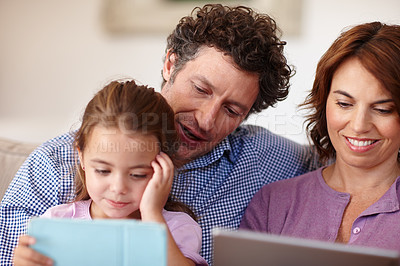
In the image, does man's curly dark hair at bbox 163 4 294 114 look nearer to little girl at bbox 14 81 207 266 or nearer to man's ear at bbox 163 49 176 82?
man's ear at bbox 163 49 176 82

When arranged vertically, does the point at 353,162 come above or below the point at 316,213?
above

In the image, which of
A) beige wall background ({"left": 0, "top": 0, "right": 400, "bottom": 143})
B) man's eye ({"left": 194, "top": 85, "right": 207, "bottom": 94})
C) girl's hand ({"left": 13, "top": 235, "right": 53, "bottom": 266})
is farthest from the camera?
beige wall background ({"left": 0, "top": 0, "right": 400, "bottom": 143})

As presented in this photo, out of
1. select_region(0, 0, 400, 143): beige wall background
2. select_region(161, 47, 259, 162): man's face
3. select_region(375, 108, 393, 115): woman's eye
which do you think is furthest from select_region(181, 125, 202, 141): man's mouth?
select_region(0, 0, 400, 143): beige wall background

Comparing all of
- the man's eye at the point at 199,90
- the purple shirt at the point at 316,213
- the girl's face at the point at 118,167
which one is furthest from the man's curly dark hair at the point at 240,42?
the girl's face at the point at 118,167

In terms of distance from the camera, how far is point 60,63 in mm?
3738

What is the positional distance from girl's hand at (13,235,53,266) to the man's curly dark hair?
2.90ft

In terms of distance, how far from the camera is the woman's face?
1.52 metres

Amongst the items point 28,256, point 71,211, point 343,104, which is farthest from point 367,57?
point 28,256

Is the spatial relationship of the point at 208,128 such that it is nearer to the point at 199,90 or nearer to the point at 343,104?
the point at 199,90

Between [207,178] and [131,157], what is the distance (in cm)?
56

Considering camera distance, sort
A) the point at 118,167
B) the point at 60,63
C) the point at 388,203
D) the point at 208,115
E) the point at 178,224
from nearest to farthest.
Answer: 1. the point at 118,167
2. the point at 178,224
3. the point at 388,203
4. the point at 208,115
5. the point at 60,63

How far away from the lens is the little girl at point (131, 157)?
130 centimetres

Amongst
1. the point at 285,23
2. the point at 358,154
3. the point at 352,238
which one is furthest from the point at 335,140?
the point at 285,23

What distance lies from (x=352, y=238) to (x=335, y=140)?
31 centimetres
